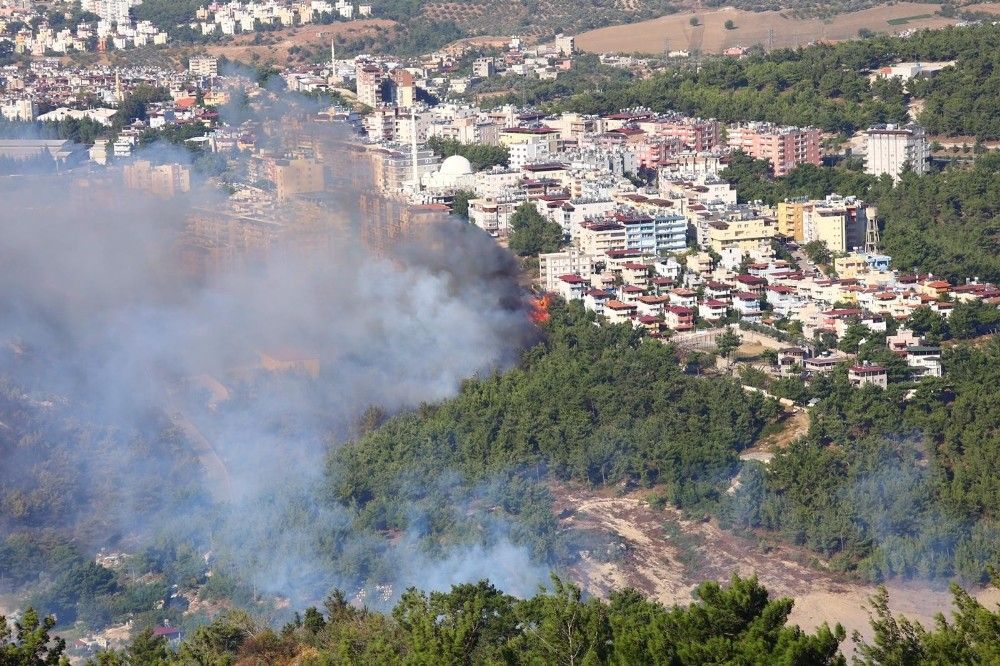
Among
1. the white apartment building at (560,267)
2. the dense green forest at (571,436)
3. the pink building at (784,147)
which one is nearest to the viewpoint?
the dense green forest at (571,436)

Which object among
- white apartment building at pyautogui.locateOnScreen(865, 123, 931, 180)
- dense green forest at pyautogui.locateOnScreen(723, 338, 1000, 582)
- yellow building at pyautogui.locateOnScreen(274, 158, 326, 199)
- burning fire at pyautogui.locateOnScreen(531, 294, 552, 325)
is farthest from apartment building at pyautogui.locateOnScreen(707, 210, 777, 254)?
dense green forest at pyautogui.locateOnScreen(723, 338, 1000, 582)

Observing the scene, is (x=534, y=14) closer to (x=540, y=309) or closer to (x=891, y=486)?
(x=540, y=309)

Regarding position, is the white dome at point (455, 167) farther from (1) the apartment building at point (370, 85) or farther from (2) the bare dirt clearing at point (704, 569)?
(2) the bare dirt clearing at point (704, 569)

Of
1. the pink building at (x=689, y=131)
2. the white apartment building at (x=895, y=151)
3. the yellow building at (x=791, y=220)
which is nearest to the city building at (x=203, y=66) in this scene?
the pink building at (x=689, y=131)

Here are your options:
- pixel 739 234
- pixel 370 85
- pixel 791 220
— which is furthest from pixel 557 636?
pixel 370 85

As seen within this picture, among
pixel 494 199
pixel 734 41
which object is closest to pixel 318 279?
pixel 494 199

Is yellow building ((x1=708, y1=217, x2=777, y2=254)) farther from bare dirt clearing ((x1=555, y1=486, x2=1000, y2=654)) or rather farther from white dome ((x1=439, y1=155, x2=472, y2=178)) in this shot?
bare dirt clearing ((x1=555, y1=486, x2=1000, y2=654))
